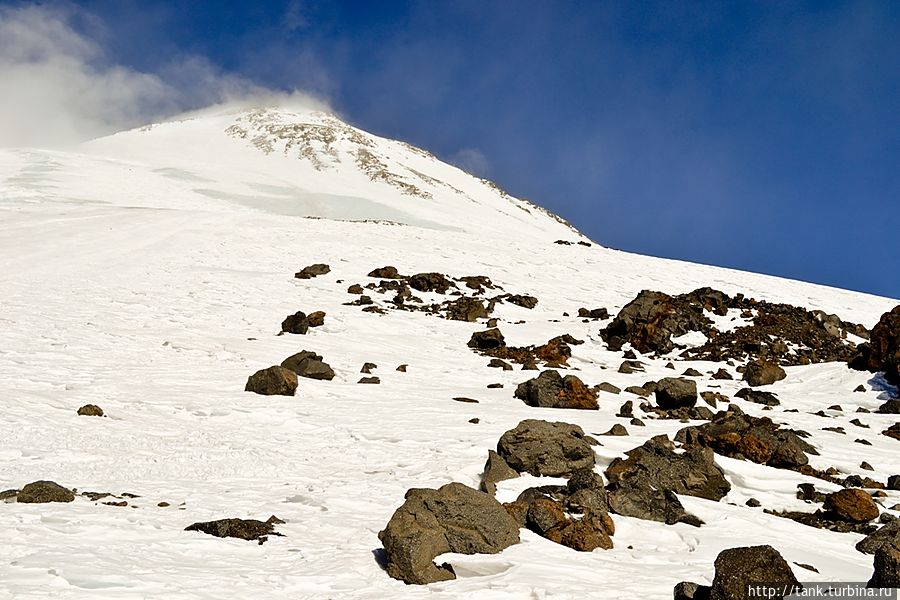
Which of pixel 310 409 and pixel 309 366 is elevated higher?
pixel 309 366

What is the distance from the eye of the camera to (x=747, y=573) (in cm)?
456

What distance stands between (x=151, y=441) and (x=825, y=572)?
909 cm

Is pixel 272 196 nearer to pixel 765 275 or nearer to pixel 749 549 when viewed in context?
pixel 765 275

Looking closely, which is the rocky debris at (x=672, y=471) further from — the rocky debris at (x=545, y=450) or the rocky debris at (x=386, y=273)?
the rocky debris at (x=386, y=273)

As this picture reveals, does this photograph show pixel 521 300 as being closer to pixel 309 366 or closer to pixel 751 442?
pixel 309 366

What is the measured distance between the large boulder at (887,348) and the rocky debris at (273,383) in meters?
14.9

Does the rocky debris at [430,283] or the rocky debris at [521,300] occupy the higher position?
the rocky debris at [430,283]

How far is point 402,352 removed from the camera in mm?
17500

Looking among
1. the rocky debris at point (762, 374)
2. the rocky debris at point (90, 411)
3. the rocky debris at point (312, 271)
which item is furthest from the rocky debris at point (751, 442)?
the rocky debris at point (312, 271)

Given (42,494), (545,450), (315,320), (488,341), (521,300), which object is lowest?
(42,494)

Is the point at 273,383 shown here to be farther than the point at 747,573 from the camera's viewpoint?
Yes

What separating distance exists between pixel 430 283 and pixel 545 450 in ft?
56.9

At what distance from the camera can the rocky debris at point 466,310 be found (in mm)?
22572

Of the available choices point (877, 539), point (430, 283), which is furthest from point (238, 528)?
point (430, 283)
